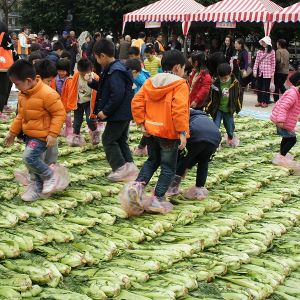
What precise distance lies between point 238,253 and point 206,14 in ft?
55.6

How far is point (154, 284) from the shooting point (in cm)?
406

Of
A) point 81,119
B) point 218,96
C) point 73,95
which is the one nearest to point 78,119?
point 81,119

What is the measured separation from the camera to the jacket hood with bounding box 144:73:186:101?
5402 millimetres

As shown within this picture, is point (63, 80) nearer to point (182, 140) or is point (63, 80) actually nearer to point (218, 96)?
point (218, 96)

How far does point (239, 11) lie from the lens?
19.5 metres

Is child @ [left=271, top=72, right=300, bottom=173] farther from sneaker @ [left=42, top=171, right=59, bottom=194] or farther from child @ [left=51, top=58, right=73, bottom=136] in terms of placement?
sneaker @ [left=42, top=171, right=59, bottom=194]

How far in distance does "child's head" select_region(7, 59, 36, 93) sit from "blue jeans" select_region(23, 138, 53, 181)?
582mm

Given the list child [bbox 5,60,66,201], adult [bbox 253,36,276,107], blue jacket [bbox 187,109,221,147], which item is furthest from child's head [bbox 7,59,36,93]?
adult [bbox 253,36,276,107]

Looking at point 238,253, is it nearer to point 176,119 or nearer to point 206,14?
point 176,119

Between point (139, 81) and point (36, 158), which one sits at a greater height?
point (139, 81)

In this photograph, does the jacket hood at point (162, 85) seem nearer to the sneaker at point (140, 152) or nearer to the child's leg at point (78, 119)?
the sneaker at point (140, 152)

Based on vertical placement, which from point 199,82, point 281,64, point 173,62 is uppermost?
point 173,62

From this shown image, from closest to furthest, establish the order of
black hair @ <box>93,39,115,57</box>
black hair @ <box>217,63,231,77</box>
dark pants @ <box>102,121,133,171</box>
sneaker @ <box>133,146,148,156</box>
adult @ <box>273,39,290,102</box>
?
black hair @ <box>93,39,115,57</box> → dark pants @ <box>102,121,133,171</box> → sneaker @ <box>133,146,148,156</box> → black hair @ <box>217,63,231,77</box> → adult @ <box>273,39,290,102</box>

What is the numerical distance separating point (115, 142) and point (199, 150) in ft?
4.09
